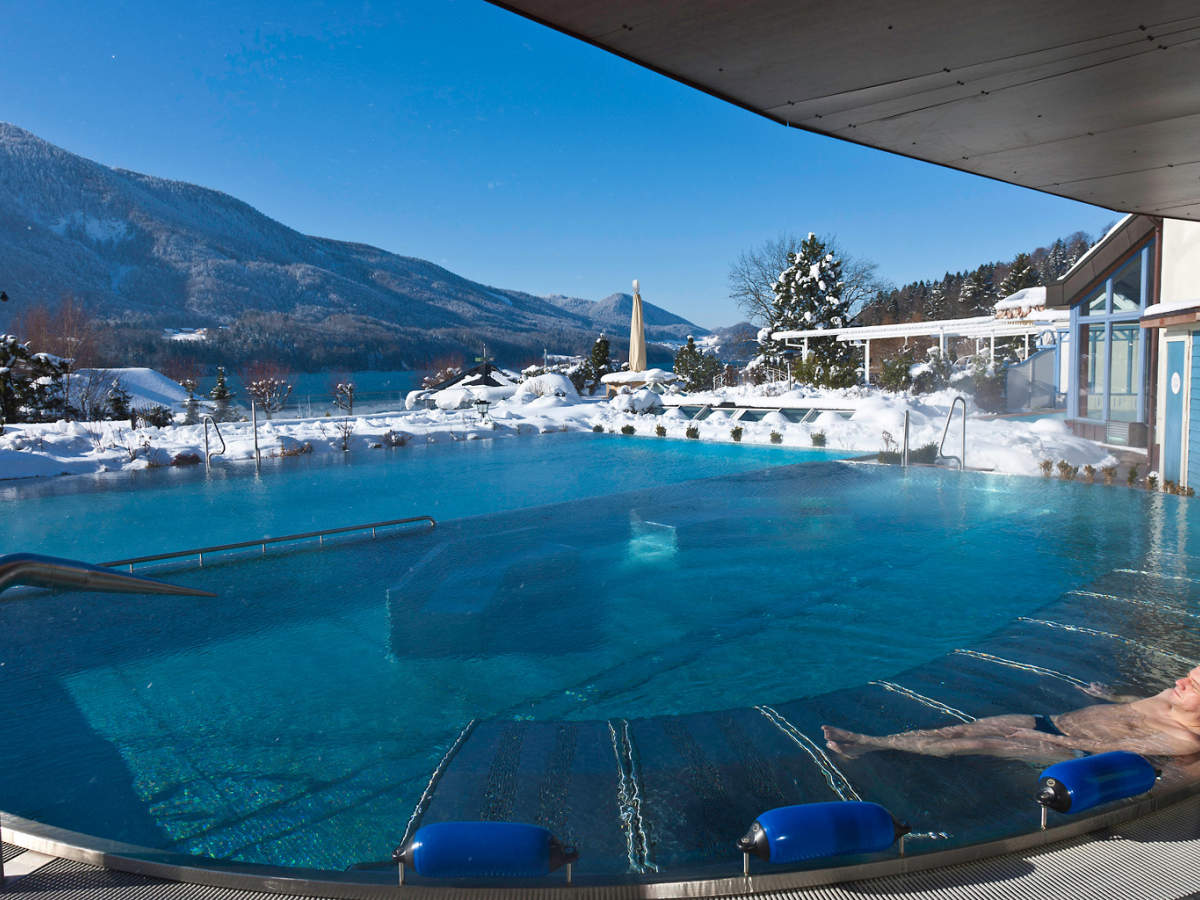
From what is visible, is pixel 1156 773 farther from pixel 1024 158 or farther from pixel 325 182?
pixel 325 182

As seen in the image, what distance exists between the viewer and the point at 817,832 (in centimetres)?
145

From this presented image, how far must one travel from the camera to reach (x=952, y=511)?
710 centimetres

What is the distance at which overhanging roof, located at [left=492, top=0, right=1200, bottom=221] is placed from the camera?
1568mm

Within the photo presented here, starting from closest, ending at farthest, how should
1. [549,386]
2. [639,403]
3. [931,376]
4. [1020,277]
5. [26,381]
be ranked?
[26,381]
[931,376]
[639,403]
[549,386]
[1020,277]

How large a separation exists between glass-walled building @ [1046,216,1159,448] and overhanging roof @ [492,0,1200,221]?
25.1 ft

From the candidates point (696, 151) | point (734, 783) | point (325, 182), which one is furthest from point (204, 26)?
point (734, 783)

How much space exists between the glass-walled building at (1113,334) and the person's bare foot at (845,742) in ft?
27.2

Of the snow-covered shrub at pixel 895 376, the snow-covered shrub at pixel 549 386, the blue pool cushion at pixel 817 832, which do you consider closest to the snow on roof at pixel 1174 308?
the blue pool cushion at pixel 817 832

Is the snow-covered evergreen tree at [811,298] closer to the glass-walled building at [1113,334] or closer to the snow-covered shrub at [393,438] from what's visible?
the glass-walled building at [1113,334]

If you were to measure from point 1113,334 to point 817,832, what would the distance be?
10720 mm

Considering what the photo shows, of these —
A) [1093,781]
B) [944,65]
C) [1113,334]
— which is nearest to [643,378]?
[1113,334]

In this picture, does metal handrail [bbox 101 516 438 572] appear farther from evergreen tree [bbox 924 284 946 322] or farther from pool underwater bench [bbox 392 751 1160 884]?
evergreen tree [bbox 924 284 946 322]

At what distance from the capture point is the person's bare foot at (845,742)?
2500 mm

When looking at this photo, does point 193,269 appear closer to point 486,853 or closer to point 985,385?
point 985,385
